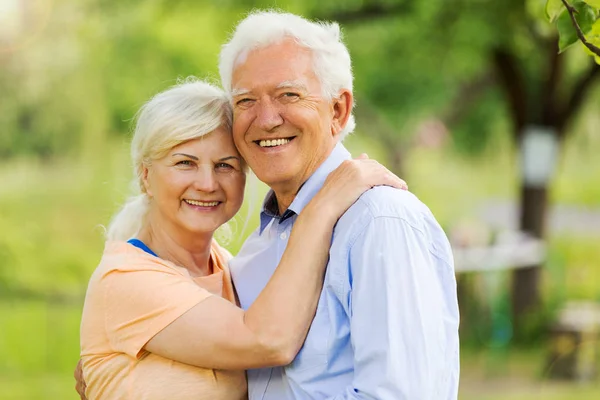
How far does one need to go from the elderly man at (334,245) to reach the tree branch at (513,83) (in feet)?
23.0

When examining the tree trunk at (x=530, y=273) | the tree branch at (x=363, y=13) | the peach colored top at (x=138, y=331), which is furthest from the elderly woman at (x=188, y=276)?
the tree trunk at (x=530, y=273)

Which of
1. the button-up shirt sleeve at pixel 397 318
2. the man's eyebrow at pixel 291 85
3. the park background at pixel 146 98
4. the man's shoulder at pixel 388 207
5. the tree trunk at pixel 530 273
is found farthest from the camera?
the tree trunk at pixel 530 273

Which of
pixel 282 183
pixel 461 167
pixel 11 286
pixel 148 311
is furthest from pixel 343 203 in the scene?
pixel 461 167

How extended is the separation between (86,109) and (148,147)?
A: 8.12m

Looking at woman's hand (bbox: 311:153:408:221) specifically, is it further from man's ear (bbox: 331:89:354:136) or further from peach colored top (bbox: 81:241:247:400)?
peach colored top (bbox: 81:241:247:400)

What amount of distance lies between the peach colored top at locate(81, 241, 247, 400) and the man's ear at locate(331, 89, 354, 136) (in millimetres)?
648

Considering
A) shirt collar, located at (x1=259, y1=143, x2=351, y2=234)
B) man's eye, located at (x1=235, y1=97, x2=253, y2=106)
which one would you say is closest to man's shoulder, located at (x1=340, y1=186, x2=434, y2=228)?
shirt collar, located at (x1=259, y1=143, x2=351, y2=234)

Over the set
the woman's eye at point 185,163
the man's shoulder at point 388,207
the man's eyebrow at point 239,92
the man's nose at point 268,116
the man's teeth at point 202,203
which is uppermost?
the man's eyebrow at point 239,92

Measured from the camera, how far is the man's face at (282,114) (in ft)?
8.63

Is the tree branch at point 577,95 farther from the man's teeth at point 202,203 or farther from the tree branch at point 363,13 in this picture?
the man's teeth at point 202,203

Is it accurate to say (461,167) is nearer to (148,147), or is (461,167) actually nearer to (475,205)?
(475,205)

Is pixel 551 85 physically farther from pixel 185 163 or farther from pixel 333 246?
pixel 333 246

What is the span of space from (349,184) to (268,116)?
34cm

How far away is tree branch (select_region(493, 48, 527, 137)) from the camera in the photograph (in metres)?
9.48
